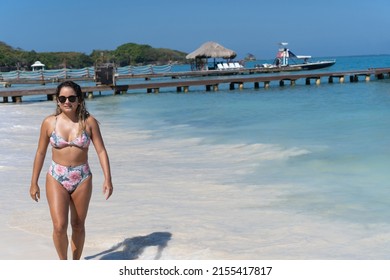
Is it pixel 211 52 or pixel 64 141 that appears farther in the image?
pixel 211 52

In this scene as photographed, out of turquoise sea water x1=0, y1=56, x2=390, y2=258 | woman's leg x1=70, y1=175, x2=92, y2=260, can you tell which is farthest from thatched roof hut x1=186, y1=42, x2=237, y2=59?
woman's leg x1=70, y1=175, x2=92, y2=260

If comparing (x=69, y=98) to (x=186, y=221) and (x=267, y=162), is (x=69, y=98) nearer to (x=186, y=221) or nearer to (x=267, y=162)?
(x=186, y=221)

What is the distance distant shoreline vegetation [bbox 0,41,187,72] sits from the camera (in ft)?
299

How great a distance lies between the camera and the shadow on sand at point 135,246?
4594 mm

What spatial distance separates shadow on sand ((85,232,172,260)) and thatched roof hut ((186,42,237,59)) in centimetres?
4428

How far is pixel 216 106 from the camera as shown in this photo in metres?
23.6

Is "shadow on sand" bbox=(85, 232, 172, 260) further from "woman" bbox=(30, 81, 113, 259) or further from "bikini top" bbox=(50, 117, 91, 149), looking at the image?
"bikini top" bbox=(50, 117, 91, 149)

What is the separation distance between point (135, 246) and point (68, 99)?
66.2 inches

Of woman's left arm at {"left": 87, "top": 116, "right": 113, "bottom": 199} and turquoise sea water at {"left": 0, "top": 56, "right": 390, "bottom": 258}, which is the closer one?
woman's left arm at {"left": 87, "top": 116, "right": 113, "bottom": 199}

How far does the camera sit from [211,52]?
4894cm

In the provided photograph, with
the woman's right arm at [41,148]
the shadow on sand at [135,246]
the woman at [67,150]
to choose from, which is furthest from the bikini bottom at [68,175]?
the shadow on sand at [135,246]

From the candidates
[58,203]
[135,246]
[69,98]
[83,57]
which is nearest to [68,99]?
[69,98]
